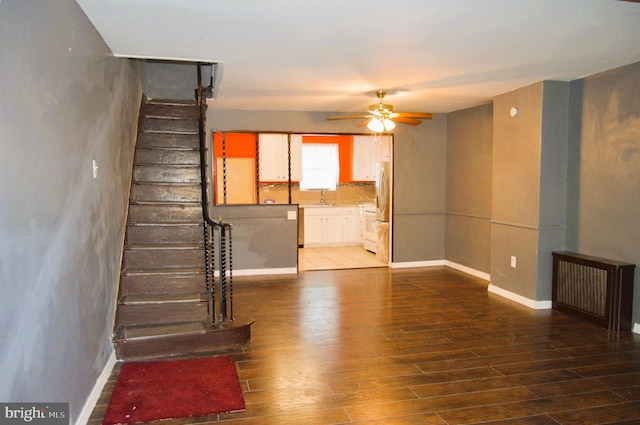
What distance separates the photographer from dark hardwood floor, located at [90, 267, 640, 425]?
9.46 feet

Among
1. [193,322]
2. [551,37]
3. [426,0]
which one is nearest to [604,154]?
[551,37]

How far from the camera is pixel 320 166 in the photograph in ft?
33.5

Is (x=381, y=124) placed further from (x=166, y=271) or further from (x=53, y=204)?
(x=53, y=204)

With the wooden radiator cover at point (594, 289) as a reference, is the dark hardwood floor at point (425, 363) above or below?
below

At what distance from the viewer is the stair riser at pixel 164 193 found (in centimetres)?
486

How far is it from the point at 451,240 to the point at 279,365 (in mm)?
4678

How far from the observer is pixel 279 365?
362cm

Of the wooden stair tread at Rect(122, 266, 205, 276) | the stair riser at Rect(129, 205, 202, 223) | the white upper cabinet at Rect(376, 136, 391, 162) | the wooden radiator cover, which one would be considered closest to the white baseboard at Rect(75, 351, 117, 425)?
the wooden stair tread at Rect(122, 266, 205, 276)

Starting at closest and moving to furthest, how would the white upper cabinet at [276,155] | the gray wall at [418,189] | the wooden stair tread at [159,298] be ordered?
the wooden stair tread at [159,298]
the gray wall at [418,189]
the white upper cabinet at [276,155]

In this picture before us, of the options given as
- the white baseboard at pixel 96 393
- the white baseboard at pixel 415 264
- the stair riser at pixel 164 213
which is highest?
the stair riser at pixel 164 213

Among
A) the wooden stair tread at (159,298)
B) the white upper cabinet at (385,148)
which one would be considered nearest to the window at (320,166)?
the white upper cabinet at (385,148)

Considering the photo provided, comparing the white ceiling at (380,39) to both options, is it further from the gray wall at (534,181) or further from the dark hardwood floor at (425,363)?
the dark hardwood floor at (425,363)

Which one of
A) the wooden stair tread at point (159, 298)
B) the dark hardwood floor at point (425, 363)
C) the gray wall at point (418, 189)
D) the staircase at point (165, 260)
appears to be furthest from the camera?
the gray wall at point (418, 189)

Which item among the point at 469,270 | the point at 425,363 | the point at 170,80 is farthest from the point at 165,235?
the point at 469,270
